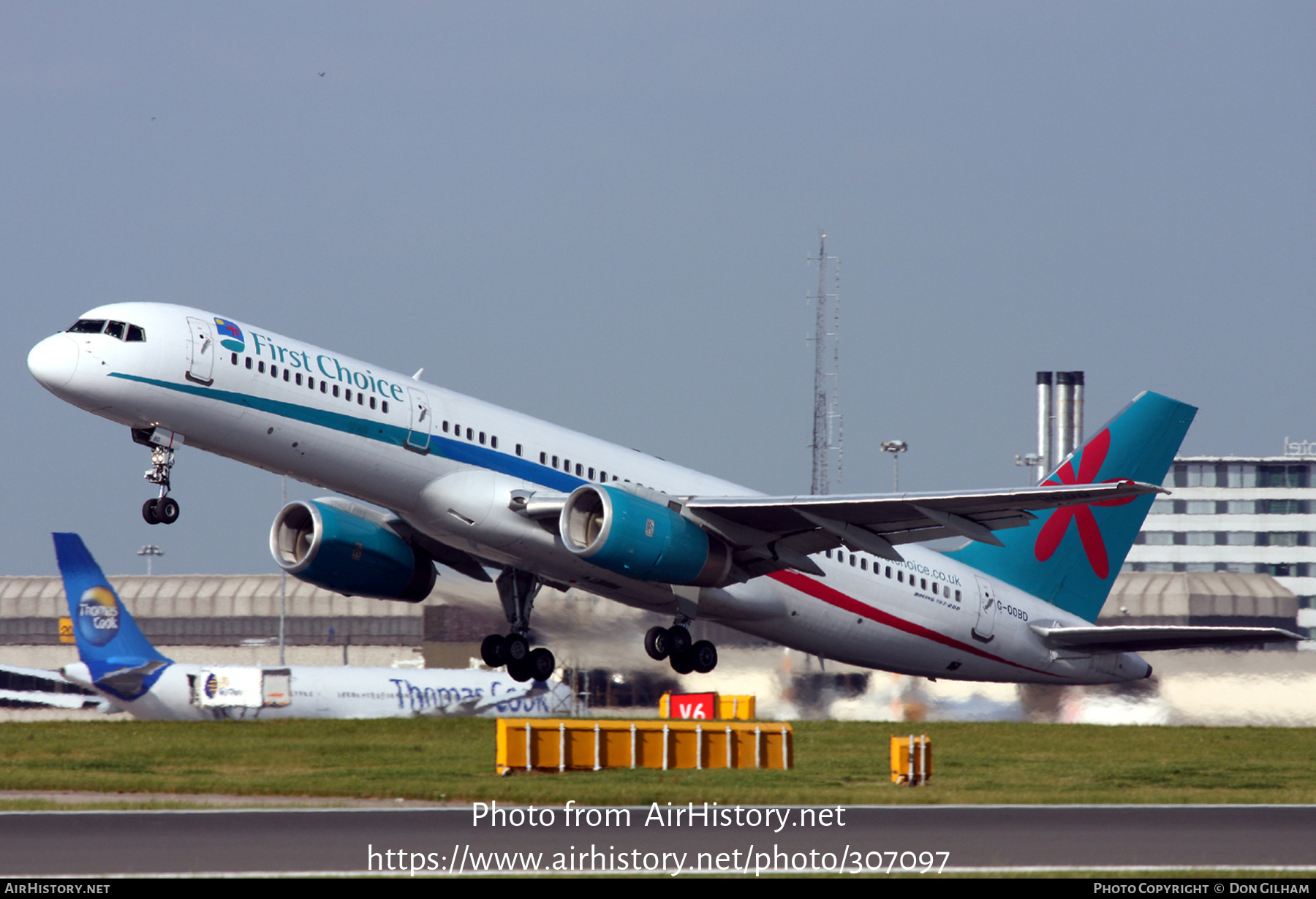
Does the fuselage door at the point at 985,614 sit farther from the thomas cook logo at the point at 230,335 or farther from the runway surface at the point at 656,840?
the thomas cook logo at the point at 230,335

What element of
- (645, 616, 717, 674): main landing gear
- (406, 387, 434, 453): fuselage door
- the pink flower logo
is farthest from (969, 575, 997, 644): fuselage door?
(406, 387, 434, 453): fuselage door

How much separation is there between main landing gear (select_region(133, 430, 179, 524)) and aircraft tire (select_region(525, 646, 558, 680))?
352 inches

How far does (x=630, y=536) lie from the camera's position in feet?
93.2

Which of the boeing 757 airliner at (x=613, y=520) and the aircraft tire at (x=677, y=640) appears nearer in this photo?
the boeing 757 airliner at (x=613, y=520)

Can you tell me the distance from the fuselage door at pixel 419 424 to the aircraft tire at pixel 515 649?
261 inches

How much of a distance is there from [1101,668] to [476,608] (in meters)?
16.2

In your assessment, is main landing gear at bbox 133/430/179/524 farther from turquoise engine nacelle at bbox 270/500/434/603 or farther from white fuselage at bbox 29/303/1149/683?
turquoise engine nacelle at bbox 270/500/434/603

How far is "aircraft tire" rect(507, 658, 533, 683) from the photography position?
3366 cm

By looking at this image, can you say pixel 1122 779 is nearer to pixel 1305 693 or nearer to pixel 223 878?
pixel 1305 693

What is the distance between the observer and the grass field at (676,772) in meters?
29.8

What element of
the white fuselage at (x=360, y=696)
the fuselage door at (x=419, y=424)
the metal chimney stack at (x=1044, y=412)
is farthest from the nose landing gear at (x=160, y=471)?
the metal chimney stack at (x=1044, y=412)

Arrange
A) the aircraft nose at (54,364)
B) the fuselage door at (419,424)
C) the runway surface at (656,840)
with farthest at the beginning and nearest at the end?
the fuselage door at (419,424) < the aircraft nose at (54,364) < the runway surface at (656,840)

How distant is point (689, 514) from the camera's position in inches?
1191
